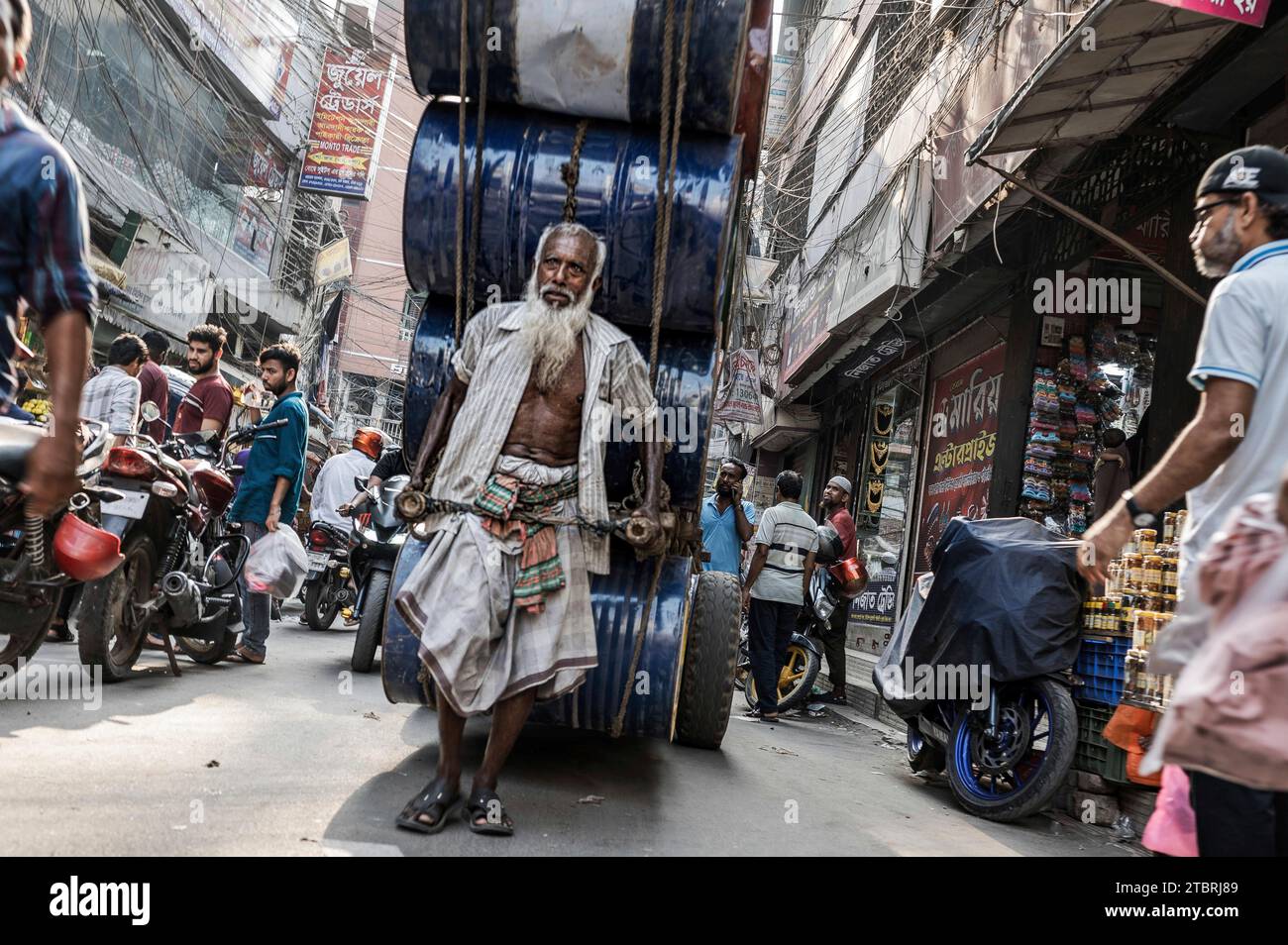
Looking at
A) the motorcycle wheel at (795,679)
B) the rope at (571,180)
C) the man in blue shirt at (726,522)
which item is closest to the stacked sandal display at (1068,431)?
the motorcycle wheel at (795,679)

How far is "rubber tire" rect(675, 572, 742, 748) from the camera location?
5117 millimetres

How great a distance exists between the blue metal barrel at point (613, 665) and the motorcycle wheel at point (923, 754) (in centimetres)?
212

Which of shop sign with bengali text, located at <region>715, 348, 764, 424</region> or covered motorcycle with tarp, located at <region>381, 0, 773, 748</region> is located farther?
shop sign with bengali text, located at <region>715, 348, 764, 424</region>

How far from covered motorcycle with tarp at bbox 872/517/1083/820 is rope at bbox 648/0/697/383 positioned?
2.10 m

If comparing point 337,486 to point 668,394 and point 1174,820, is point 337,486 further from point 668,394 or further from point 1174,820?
point 1174,820

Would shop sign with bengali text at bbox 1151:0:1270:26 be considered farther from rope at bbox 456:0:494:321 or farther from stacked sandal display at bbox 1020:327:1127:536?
stacked sandal display at bbox 1020:327:1127:536

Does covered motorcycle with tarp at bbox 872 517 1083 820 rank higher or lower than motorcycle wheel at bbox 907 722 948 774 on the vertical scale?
higher

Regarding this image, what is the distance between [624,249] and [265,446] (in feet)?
10.8

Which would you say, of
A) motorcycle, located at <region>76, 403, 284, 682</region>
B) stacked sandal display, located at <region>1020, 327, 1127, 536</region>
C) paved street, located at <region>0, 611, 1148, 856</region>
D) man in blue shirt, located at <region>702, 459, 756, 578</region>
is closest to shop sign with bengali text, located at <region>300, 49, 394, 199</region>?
man in blue shirt, located at <region>702, 459, 756, 578</region>

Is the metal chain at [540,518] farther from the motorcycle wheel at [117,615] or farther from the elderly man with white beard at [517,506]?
the motorcycle wheel at [117,615]

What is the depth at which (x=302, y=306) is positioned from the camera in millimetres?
27125

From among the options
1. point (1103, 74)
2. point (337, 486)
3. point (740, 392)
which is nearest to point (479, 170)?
point (1103, 74)

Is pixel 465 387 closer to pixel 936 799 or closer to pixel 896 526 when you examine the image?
pixel 936 799

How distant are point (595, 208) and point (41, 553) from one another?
255 centimetres
